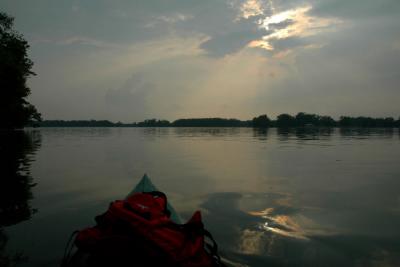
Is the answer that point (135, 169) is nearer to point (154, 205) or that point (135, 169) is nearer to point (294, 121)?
point (154, 205)

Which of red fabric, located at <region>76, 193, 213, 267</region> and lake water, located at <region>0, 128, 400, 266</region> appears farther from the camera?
lake water, located at <region>0, 128, 400, 266</region>

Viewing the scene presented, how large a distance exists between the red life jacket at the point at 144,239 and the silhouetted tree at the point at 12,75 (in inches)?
823

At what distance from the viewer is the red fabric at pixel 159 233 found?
338cm

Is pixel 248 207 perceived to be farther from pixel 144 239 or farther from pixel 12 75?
pixel 12 75

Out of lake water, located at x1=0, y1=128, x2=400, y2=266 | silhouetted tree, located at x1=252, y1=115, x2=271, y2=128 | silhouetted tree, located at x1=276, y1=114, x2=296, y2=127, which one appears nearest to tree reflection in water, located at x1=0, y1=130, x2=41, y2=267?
lake water, located at x1=0, y1=128, x2=400, y2=266

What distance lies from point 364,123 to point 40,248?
168 metres

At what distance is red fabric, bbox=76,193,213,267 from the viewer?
338 cm

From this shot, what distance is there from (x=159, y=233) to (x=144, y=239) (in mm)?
175

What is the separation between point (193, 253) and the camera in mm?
3383

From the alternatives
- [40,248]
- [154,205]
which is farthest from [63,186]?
[154,205]

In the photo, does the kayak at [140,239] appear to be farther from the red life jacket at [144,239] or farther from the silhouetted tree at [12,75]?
the silhouetted tree at [12,75]

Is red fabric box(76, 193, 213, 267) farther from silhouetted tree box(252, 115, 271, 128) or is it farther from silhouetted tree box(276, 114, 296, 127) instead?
silhouetted tree box(252, 115, 271, 128)

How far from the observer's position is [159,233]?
3.50 metres

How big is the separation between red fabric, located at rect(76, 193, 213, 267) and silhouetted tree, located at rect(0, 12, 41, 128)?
2090cm
